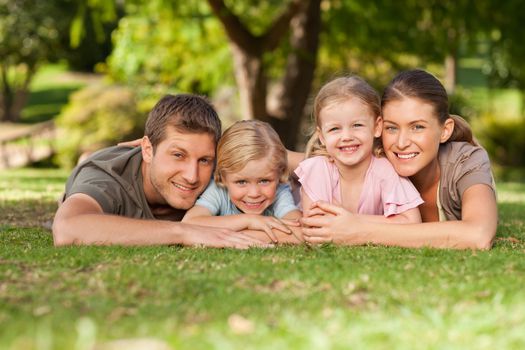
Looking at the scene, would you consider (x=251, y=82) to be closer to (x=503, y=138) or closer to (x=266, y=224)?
(x=266, y=224)

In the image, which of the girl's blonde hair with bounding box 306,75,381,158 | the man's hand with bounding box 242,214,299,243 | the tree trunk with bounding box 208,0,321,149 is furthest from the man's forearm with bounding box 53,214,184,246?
the tree trunk with bounding box 208,0,321,149

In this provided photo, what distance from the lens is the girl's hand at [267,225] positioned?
5441mm

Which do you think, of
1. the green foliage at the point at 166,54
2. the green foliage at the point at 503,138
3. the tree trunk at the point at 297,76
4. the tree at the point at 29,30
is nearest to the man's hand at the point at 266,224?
the tree trunk at the point at 297,76

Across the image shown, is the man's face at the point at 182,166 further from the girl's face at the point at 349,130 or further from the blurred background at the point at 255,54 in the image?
the blurred background at the point at 255,54

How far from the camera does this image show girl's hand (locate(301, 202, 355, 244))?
17.5ft

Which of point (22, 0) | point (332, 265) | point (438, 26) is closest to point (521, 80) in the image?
point (438, 26)

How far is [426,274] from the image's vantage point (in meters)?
4.18

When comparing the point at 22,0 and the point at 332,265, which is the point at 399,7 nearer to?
the point at 332,265

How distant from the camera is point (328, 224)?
534 cm

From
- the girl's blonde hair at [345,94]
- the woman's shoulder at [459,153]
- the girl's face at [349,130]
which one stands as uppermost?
the girl's blonde hair at [345,94]

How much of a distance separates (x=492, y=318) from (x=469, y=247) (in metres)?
1.95

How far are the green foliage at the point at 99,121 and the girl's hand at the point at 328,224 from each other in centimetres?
1660

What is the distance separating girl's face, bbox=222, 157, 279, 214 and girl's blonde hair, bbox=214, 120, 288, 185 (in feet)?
0.12

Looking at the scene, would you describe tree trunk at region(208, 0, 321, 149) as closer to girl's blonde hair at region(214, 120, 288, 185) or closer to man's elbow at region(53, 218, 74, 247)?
girl's blonde hair at region(214, 120, 288, 185)
